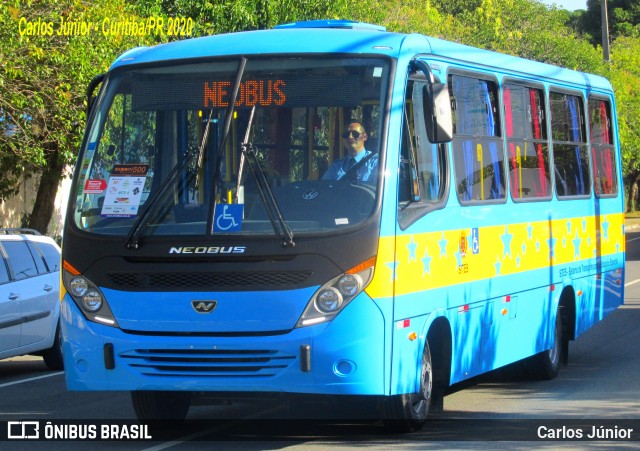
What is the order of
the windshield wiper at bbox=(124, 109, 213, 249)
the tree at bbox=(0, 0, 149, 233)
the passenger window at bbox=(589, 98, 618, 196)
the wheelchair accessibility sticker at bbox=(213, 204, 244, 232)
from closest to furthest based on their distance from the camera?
the wheelchair accessibility sticker at bbox=(213, 204, 244, 232), the windshield wiper at bbox=(124, 109, 213, 249), the passenger window at bbox=(589, 98, 618, 196), the tree at bbox=(0, 0, 149, 233)

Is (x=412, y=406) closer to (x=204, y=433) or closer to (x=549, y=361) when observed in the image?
(x=204, y=433)

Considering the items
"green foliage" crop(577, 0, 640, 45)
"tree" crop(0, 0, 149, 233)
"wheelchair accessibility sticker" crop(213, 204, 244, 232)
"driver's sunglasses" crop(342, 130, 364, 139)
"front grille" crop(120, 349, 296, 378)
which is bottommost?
"front grille" crop(120, 349, 296, 378)

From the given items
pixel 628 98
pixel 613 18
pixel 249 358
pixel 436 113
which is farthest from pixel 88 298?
pixel 613 18

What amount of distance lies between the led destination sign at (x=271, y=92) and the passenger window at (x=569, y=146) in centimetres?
452

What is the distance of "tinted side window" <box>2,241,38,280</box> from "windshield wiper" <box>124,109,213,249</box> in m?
5.83

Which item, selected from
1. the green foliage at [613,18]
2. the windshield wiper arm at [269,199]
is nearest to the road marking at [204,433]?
the windshield wiper arm at [269,199]

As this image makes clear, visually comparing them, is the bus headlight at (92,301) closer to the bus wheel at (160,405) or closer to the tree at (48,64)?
the bus wheel at (160,405)

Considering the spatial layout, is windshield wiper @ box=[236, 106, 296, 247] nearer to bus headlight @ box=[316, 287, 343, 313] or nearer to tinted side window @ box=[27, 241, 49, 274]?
bus headlight @ box=[316, 287, 343, 313]

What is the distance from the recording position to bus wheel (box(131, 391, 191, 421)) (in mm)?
9625

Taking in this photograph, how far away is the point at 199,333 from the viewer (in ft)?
27.3

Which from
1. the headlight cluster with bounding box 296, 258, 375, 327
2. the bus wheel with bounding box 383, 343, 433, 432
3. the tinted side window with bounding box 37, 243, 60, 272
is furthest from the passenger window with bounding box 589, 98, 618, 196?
the headlight cluster with bounding box 296, 258, 375, 327

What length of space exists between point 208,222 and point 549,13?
207 feet

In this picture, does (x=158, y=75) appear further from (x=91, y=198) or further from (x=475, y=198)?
(x=475, y=198)

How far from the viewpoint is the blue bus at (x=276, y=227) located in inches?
322
